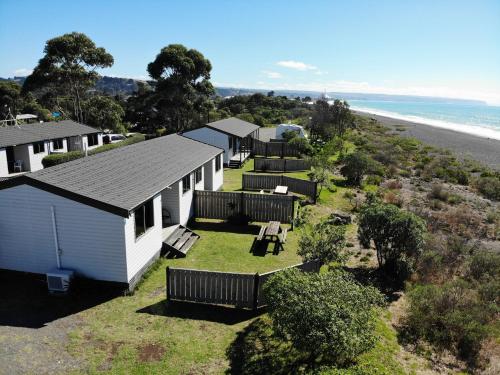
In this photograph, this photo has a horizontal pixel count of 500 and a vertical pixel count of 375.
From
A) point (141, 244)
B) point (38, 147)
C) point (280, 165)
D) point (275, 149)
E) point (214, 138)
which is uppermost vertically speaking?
point (214, 138)

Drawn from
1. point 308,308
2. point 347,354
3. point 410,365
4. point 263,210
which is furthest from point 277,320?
point 263,210

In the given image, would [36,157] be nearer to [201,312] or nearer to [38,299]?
[38,299]

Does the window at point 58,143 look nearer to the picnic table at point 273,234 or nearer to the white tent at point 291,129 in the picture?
the white tent at point 291,129

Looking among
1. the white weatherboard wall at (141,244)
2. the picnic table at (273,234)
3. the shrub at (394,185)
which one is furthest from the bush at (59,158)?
the shrub at (394,185)

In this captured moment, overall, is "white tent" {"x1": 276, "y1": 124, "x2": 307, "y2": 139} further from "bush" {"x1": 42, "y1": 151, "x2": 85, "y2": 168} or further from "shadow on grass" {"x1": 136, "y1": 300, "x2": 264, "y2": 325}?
"shadow on grass" {"x1": 136, "y1": 300, "x2": 264, "y2": 325}

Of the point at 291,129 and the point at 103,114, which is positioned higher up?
the point at 103,114

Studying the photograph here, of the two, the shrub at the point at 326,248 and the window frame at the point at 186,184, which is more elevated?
the window frame at the point at 186,184

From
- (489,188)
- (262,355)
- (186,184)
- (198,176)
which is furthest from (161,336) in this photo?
(489,188)
